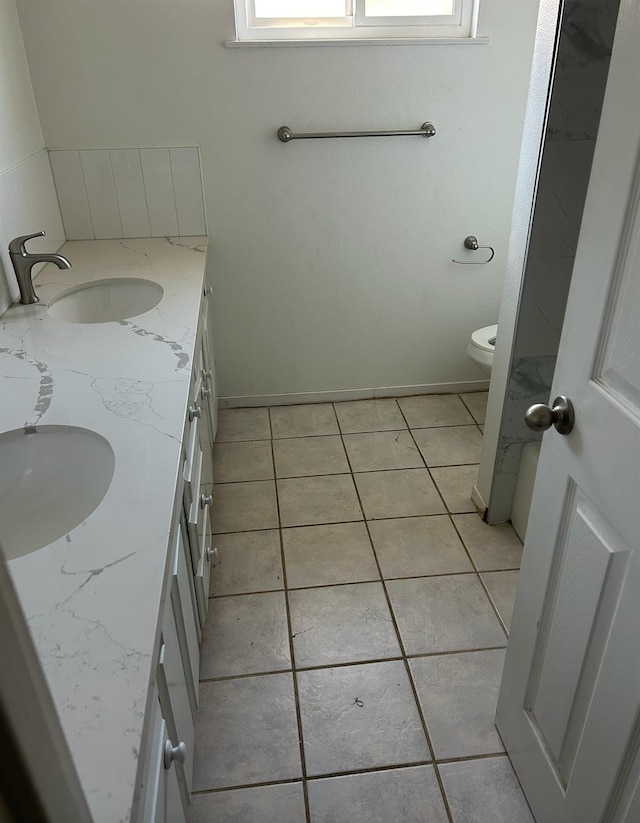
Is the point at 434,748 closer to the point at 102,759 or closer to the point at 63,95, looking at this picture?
the point at 102,759

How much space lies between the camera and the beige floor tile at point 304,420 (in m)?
2.95

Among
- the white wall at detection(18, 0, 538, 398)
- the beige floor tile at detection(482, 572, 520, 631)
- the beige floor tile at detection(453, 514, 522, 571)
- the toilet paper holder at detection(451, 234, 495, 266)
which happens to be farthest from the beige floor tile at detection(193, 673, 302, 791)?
the toilet paper holder at detection(451, 234, 495, 266)

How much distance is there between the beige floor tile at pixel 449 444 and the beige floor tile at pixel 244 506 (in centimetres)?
72

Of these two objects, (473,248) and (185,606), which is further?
(473,248)

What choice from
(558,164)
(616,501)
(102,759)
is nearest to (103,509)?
(102,759)

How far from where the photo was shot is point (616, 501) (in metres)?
0.99

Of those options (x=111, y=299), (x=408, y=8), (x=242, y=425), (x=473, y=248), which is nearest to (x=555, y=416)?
(x=111, y=299)

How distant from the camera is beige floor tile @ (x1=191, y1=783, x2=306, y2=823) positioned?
1435 mm

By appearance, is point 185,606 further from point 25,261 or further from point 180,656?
point 25,261

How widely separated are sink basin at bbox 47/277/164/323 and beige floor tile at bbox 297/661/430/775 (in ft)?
4.38

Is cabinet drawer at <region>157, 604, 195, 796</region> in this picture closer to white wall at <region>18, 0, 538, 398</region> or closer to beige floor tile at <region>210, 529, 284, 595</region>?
beige floor tile at <region>210, 529, 284, 595</region>

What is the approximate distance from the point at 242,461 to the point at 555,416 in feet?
5.88

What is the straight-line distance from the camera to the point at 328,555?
220 cm

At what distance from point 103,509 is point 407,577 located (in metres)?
1.29
